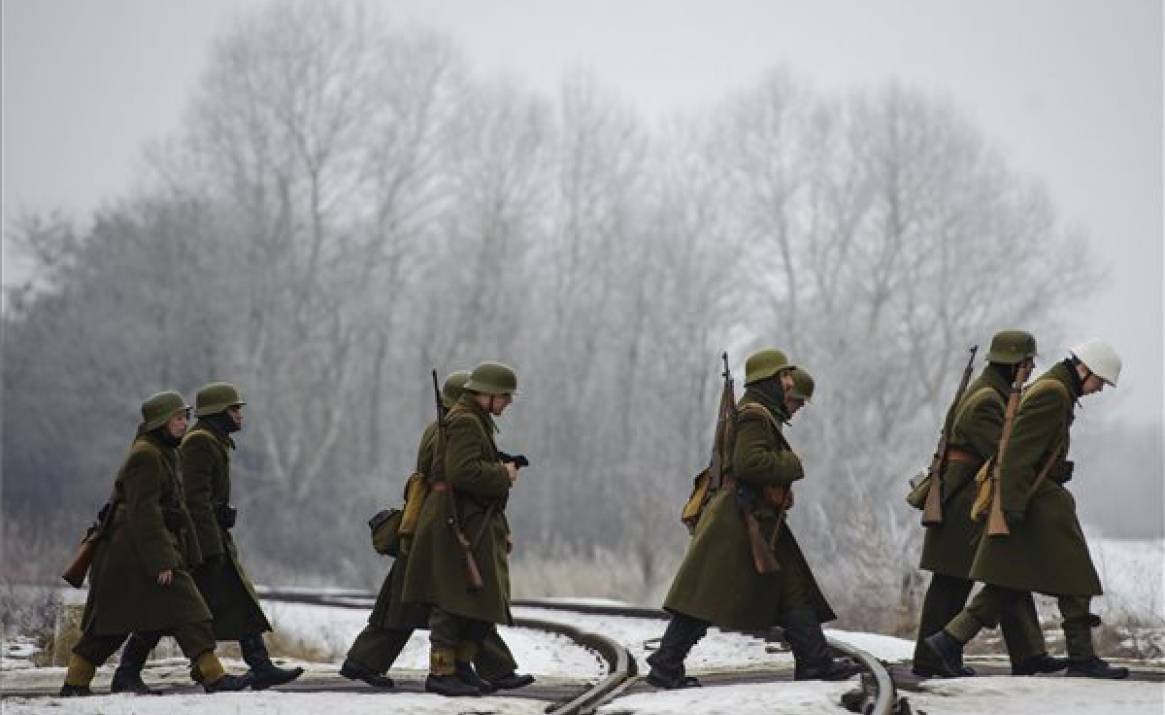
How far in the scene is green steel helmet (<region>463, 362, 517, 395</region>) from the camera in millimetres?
10578

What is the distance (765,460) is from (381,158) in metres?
45.0

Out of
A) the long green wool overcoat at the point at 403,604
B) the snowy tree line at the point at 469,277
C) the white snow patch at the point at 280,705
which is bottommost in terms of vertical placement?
the white snow patch at the point at 280,705

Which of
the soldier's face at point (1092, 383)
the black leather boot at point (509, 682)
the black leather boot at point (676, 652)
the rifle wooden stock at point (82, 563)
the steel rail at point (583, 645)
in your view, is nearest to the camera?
the steel rail at point (583, 645)

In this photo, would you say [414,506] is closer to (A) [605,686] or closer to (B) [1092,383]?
(A) [605,686]

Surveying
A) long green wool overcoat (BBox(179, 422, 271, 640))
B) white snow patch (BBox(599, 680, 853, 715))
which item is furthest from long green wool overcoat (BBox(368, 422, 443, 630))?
white snow patch (BBox(599, 680, 853, 715))

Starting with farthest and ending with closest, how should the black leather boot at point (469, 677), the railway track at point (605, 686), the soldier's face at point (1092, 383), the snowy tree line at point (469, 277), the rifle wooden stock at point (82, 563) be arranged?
the snowy tree line at point (469, 277), the rifle wooden stock at point (82, 563), the black leather boot at point (469, 677), the soldier's face at point (1092, 383), the railway track at point (605, 686)

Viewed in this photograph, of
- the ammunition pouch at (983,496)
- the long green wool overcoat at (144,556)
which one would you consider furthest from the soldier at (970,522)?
the long green wool overcoat at (144,556)

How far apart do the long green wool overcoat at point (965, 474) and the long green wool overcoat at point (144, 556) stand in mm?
4743

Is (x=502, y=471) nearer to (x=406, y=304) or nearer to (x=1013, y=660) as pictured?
(x=1013, y=660)

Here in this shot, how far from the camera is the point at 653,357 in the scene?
177 feet

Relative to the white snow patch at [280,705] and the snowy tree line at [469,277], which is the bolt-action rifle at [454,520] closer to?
the white snow patch at [280,705]

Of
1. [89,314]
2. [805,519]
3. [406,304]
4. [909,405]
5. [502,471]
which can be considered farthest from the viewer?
[406,304]

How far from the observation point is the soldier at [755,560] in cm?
998

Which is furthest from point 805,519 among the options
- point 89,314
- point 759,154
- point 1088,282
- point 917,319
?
point 89,314
